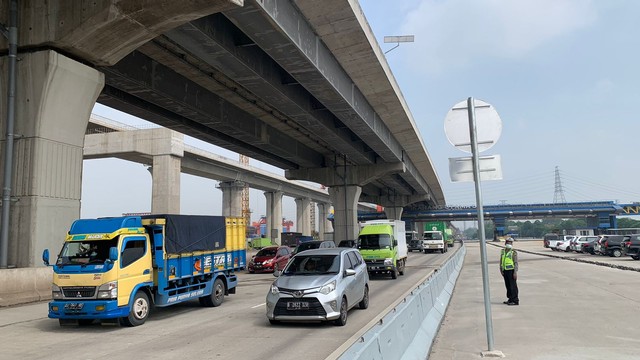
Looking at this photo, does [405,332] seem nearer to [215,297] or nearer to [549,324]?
[549,324]

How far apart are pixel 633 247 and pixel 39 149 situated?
1434 inches

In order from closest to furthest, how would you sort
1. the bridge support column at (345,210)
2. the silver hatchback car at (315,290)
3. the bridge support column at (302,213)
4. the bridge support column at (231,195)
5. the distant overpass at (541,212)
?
the silver hatchback car at (315,290), the bridge support column at (345,210), the bridge support column at (231,195), the bridge support column at (302,213), the distant overpass at (541,212)

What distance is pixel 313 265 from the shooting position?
1126 centimetres

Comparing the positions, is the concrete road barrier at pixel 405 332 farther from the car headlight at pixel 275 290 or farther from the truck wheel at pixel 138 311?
the truck wheel at pixel 138 311

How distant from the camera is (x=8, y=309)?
42.8 feet

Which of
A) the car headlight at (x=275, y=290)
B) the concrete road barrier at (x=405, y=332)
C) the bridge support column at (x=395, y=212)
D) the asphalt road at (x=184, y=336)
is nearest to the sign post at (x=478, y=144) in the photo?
the concrete road barrier at (x=405, y=332)

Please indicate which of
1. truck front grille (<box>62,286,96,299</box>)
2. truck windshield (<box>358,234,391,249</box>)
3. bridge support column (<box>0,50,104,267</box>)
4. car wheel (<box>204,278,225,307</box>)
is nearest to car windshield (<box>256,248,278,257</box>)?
truck windshield (<box>358,234,391,249</box>)

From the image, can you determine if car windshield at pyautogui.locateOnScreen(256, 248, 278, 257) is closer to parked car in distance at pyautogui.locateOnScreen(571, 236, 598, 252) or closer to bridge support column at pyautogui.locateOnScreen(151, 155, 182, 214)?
Answer: bridge support column at pyautogui.locateOnScreen(151, 155, 182, 214)

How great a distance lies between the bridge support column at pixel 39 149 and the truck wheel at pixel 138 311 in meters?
4.87

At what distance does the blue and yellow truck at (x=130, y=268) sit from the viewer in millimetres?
10164

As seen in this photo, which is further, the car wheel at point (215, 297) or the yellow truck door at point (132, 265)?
the car wheel at point (215, 297)

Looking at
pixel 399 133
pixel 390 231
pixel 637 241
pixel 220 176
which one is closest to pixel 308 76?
pixel 390 231

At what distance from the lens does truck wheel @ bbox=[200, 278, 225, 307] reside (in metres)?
13.8

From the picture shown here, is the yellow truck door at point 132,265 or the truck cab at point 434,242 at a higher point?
the yellow truck door at point 132,265
